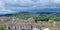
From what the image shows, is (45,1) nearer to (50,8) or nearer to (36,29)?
(50,8)

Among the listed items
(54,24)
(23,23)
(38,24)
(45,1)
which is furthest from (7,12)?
(54,24)

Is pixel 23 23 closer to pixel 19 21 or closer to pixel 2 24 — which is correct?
pixel 19 21

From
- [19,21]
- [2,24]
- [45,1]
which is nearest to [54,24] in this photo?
[45,1]

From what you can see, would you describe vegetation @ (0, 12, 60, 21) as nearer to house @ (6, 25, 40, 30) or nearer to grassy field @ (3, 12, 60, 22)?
grassy field @ (3, 12, 60, 22)

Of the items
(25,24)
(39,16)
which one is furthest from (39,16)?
(25,24)

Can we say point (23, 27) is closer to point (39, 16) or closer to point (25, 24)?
point (25, 24)

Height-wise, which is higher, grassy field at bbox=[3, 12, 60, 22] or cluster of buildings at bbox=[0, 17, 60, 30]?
grassy field at bbox=[3, 12, 60, 22]

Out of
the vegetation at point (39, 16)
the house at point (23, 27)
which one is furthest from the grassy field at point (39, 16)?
the house at point (23, 27)

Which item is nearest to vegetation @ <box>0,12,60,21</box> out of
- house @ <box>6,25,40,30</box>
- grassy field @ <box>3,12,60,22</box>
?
grassy field @ <box>3,12,60,22</box>

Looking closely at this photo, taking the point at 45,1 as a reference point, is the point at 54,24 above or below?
below

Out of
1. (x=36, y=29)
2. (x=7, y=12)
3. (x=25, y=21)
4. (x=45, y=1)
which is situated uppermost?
(x=45, y=1)
